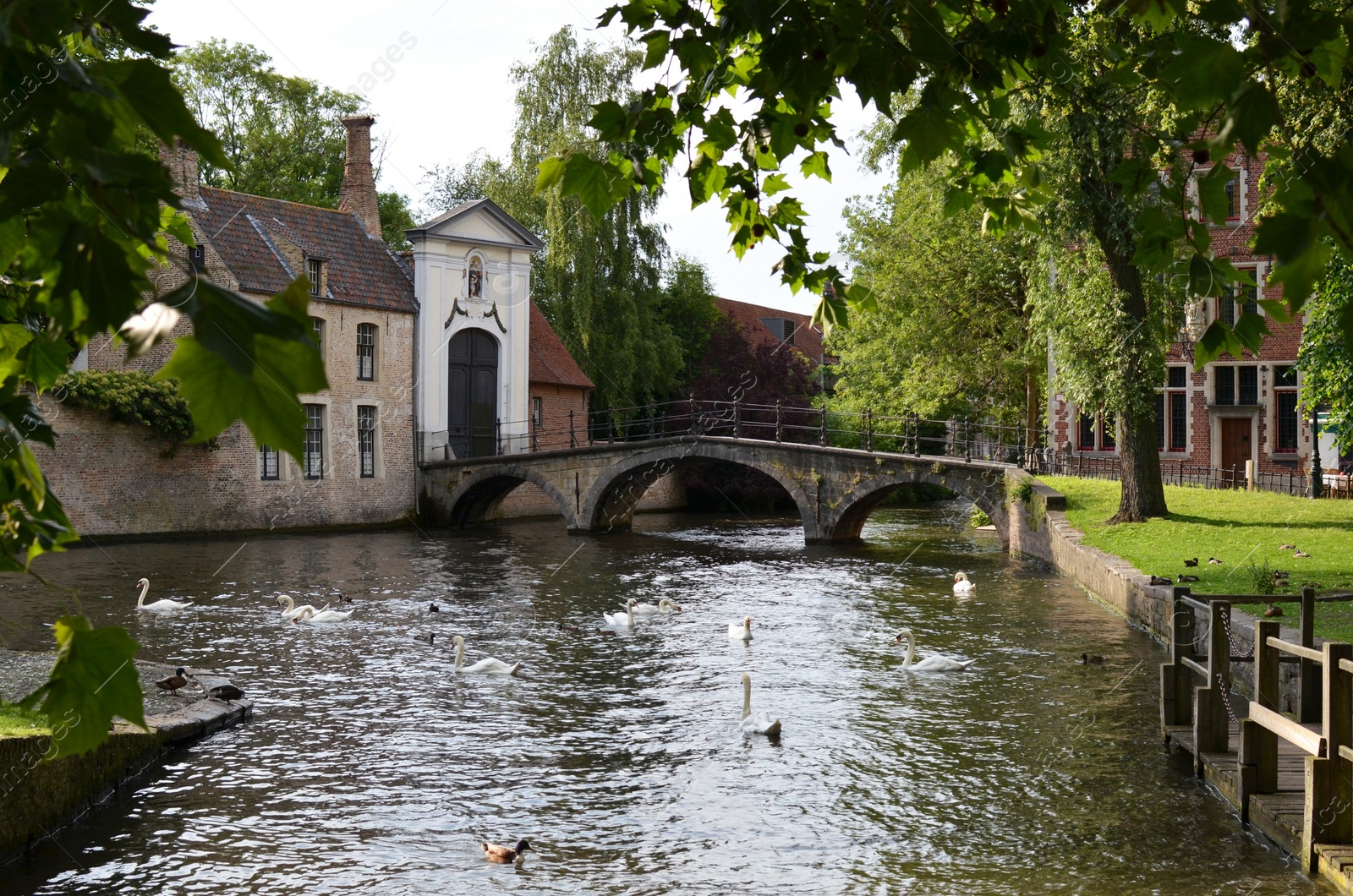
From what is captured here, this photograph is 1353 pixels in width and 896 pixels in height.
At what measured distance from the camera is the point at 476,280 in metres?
34.4

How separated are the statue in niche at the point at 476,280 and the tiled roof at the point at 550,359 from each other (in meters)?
3.21

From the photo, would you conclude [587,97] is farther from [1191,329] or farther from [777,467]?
[1191,329]

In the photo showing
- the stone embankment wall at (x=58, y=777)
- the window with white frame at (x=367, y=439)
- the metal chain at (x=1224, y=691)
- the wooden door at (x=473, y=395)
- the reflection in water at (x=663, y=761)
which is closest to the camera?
the stone embankment wall at (x=58, y=777)

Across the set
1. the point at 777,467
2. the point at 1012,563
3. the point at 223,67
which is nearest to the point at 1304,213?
the point at 1012,563

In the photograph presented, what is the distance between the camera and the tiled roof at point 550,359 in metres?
36.8

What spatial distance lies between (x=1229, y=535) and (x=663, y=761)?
468 inches

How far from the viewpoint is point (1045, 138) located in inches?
158

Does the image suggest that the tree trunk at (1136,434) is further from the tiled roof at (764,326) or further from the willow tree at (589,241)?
the tiled roof at (764,326)

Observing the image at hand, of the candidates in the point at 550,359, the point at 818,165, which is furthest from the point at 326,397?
the point at 818,165

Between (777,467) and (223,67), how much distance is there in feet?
74.5

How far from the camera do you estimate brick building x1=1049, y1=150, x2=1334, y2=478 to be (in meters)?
31.7

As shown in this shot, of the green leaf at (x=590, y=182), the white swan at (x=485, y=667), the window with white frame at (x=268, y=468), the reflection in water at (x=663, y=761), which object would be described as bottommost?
the reflection in water at (x=663, y=761)

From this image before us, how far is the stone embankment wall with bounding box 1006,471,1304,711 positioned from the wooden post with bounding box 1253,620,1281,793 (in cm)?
136

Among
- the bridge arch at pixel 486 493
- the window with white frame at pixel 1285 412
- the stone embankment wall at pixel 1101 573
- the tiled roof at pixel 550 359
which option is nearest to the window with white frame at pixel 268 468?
the bridge arch at pixel 486 493
